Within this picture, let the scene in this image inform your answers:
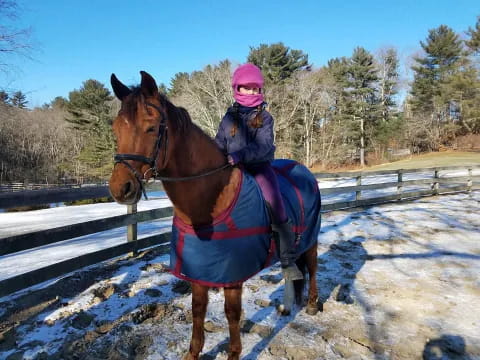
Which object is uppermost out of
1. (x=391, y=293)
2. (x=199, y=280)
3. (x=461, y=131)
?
(x=461, y=131)

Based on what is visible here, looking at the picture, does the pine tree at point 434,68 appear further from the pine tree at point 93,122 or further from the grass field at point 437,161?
the pine tree at point 93,122

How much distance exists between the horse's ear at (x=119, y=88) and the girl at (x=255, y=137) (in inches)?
33.9

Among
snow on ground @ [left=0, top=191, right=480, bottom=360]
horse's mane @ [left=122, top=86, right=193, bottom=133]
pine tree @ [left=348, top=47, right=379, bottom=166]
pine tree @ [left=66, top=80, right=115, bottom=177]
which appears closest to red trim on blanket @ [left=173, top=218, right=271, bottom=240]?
horse's mane @ [left=122, top=86, right=193, bottom=133]

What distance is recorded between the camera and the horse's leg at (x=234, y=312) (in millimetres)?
2385

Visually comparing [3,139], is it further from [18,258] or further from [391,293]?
[391,293]

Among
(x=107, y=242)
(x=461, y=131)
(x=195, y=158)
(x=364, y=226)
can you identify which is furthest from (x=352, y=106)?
(x=195, y=158)

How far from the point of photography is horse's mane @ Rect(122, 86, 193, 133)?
1.67 metres

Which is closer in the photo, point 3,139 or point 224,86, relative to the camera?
point 224,86

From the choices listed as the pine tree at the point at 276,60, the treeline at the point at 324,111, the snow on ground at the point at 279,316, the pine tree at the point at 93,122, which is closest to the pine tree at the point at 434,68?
the treeline at the point at 324,111

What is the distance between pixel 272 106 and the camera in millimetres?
30859

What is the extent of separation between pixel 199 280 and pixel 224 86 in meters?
27.4

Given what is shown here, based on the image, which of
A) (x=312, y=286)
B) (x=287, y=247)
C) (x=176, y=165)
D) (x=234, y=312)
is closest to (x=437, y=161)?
(x=312, y=286)

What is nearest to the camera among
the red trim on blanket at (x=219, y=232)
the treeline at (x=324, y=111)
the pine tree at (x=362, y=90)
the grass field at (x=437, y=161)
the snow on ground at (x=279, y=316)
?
the red trim on blanket at (x=219, y=232)

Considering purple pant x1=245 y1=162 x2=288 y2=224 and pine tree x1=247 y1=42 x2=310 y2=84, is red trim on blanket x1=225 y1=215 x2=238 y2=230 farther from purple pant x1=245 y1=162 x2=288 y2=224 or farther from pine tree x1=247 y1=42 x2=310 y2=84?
pine tree x1=247 y1=42 x2=310 y2=84
